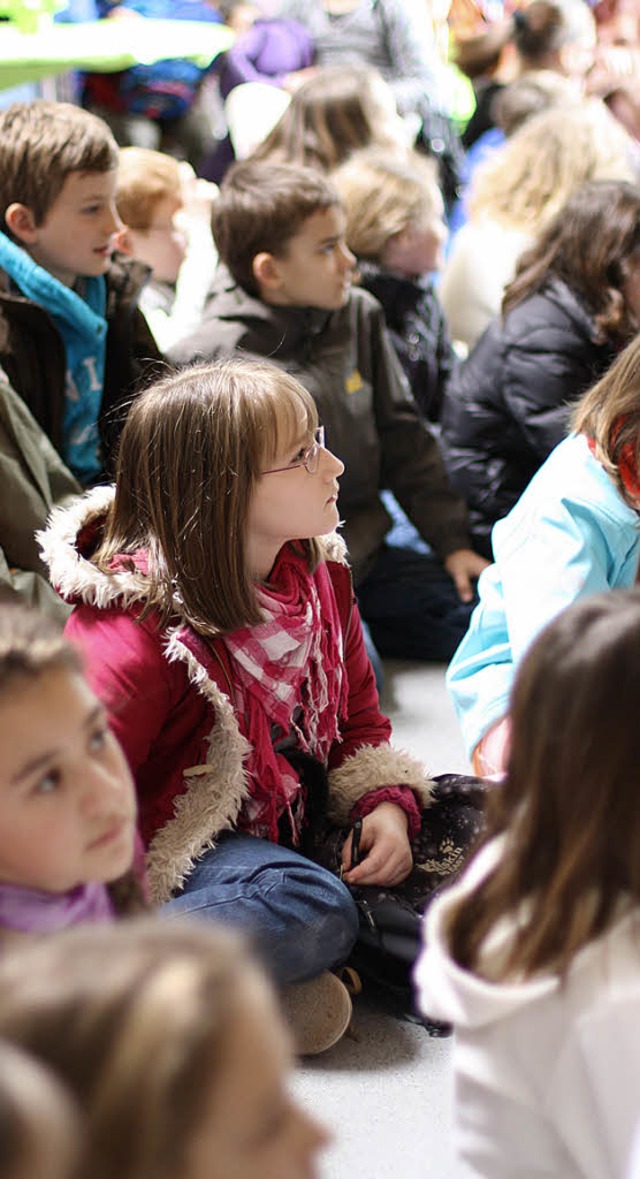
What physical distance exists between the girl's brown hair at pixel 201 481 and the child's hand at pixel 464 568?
1.12m

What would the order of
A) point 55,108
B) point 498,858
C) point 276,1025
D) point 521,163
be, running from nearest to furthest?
point 276,1025
point 498,858
point 55,108
point 521,163

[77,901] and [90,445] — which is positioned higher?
[77,901]

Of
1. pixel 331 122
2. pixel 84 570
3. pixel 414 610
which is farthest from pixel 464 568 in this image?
pixel 331 122

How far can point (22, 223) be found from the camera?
213 centimetres

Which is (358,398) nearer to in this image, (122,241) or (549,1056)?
(122,241)

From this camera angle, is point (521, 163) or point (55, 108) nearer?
point (55, 108)

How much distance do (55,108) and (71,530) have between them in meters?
0.96

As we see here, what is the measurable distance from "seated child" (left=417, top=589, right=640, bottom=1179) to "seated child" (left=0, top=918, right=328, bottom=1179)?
311 mm

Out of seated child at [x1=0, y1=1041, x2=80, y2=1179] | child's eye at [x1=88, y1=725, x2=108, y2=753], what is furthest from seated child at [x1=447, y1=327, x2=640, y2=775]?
seated child at [x1=0, y1=1041, x2=80, y2=1179]

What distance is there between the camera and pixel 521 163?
10.2ft

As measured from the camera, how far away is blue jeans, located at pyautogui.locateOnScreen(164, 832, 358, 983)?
145cm

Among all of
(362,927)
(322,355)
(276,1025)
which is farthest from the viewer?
(322,355)

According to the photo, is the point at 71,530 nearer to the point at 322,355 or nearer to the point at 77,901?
the point at 77,901

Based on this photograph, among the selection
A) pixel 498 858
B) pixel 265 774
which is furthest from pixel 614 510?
pixel 498 858
